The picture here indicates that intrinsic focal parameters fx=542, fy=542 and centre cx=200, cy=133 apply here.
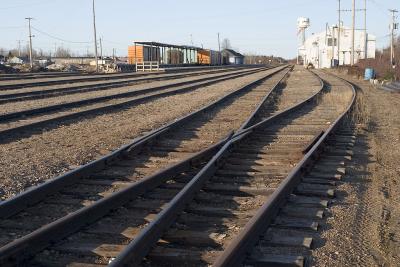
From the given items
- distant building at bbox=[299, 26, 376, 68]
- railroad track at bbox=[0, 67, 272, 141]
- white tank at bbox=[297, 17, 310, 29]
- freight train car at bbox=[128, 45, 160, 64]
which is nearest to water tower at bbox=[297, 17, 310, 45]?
white tank at bbox=[297, 17, 310, 29]

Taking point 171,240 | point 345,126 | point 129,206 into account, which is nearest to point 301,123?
point 345,126

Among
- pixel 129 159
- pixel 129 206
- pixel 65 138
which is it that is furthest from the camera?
pixel 65 138

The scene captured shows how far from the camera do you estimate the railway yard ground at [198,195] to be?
459 centimetres

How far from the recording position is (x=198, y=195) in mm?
6367

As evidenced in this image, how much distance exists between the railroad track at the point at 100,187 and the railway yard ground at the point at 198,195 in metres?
0.02

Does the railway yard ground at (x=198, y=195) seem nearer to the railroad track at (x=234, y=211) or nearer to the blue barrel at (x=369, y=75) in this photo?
the railroad track at (x=234, y=211)

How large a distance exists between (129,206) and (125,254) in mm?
1859

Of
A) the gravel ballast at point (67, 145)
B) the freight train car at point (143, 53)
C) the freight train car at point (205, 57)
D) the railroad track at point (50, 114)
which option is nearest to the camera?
the gravel ballast at point (67, 145)

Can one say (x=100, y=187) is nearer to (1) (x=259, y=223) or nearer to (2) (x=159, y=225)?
(2) (x=159, y=225)

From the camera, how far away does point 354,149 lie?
9969mm

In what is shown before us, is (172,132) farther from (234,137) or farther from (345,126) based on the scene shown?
(345,126)

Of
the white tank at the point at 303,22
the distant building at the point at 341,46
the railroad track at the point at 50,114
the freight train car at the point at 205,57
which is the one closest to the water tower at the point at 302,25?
the white tank at the point at 303,22

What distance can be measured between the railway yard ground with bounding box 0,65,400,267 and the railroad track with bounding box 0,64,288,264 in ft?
0.05

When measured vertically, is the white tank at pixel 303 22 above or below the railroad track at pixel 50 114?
above
